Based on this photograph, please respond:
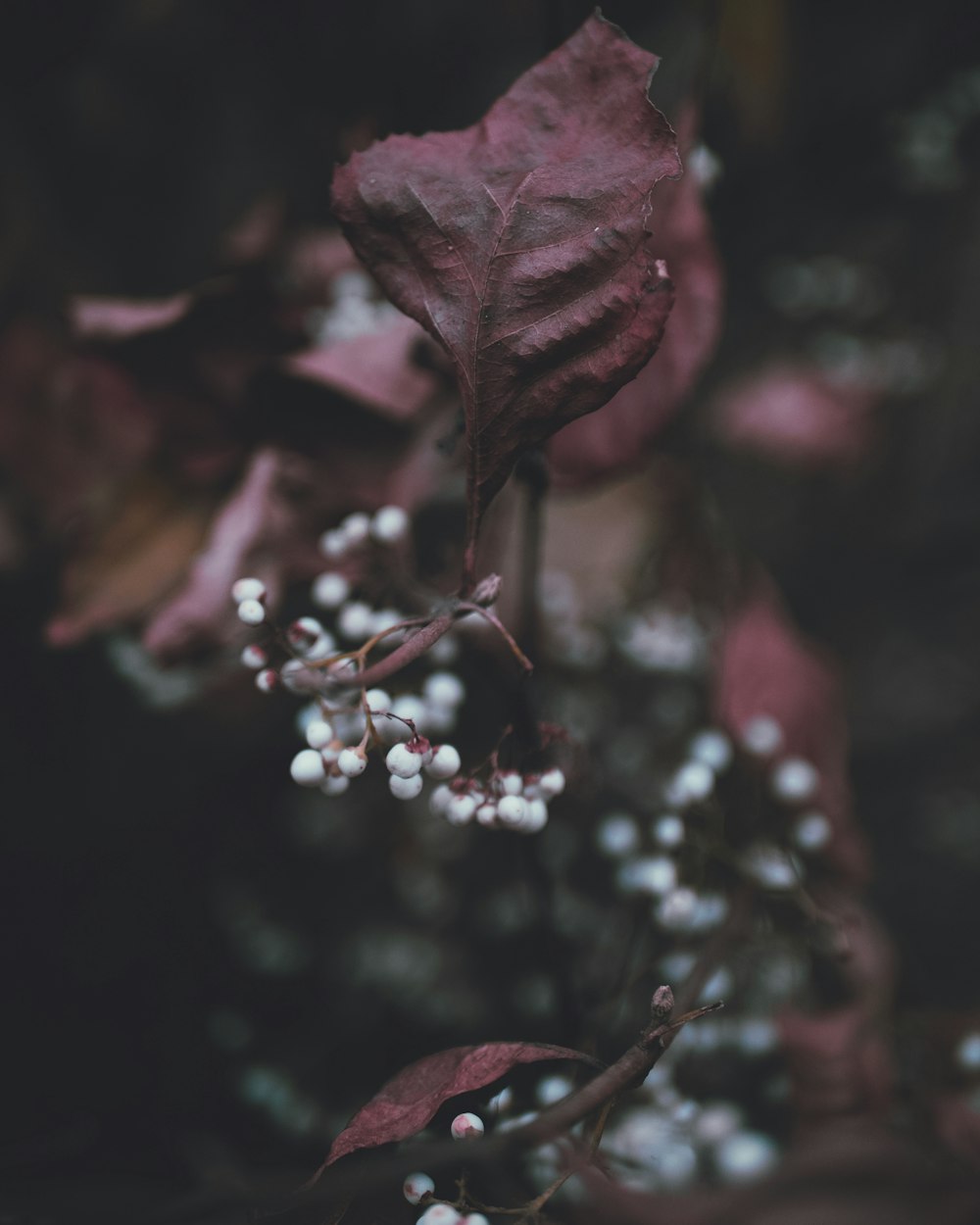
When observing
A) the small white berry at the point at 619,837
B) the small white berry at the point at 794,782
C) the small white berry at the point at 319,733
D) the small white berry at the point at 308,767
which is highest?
the small white berry at the point at 319,733

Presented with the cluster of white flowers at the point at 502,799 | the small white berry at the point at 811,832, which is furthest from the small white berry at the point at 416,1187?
the small white berry at the point at 811,832

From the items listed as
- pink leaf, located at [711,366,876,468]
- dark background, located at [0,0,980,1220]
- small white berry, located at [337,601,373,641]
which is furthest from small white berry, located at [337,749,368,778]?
pink leaf, located at [711,366,876,468]

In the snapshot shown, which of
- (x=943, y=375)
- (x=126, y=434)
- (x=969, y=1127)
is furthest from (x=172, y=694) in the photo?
(x=943, y=375)

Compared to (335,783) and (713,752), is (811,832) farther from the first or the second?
(335,783)

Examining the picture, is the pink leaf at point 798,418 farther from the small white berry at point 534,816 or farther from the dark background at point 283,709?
the small white berry at point 534,816

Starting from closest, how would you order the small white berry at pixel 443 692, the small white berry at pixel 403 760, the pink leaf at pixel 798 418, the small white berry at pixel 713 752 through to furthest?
the small white berry at pixel 403 760 < the small white berry at pixel 443 692 < the small white berry at pixel 713 752 < the pink leaf at pixel 798 418

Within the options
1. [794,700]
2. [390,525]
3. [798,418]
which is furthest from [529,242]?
[798,418]
